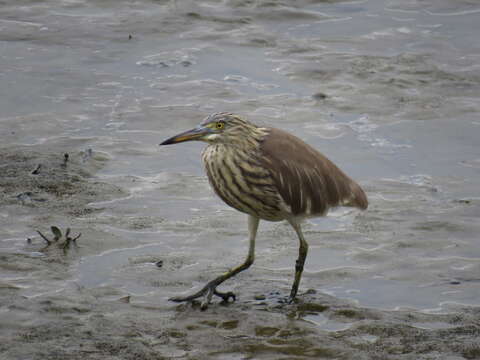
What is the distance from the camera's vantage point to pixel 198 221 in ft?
27.4

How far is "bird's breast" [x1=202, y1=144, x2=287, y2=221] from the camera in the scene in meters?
6.73

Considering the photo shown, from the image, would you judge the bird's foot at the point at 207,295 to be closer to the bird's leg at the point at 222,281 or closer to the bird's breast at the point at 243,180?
the bird's leg at the point at 222,281

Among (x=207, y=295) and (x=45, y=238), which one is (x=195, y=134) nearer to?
(x=207, y=295)

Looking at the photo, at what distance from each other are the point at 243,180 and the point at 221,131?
0.39 meters

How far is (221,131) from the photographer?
6.83 meters

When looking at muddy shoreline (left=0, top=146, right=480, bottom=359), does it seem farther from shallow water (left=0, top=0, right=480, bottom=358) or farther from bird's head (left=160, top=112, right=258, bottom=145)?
bird's head (left=160, top=112, right=258, bottom=145)

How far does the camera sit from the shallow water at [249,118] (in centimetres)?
741

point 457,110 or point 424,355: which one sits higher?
point 457,110

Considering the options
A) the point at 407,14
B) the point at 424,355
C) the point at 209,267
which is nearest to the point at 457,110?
the point at 407,14

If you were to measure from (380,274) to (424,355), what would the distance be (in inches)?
55.9

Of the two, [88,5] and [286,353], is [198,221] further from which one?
[88,5]

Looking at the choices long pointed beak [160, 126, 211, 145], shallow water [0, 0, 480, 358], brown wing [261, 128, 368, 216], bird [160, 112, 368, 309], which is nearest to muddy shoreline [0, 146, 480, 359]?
shallow water [0, 0, 480, 358]

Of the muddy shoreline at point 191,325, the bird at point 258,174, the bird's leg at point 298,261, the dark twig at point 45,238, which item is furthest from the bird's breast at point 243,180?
the dark twig at point 45,238

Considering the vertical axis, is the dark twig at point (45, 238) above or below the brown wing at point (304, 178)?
below
